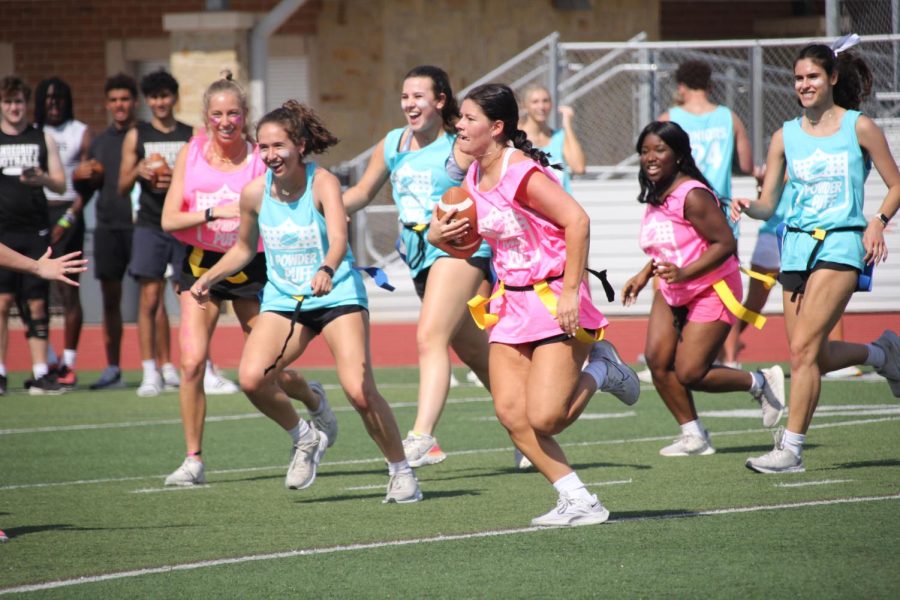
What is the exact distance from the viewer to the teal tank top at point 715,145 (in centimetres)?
1253

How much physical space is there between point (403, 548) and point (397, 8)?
53.4ft

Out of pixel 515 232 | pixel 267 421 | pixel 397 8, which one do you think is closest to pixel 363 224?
pixel 397 8

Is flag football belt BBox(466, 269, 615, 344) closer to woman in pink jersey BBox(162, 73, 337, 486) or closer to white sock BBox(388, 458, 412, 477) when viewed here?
white sock BBox(388, 458, 412, 477)

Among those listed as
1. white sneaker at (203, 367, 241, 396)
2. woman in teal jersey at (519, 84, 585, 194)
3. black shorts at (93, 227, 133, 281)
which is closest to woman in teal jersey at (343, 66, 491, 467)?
woman in teal jersey at (519, 84, 585, 194)

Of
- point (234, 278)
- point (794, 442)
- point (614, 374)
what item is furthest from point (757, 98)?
point (614, 374)

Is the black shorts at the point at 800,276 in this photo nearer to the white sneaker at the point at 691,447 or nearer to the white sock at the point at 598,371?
the white sneaker at the point at 691,447

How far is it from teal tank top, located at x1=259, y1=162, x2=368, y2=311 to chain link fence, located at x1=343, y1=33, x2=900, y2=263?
364 inches

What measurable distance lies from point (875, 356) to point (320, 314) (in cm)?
335

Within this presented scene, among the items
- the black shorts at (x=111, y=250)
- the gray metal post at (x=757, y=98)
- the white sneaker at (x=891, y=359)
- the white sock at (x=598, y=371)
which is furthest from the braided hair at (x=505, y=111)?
the gray metal post at (x=757, y=98)

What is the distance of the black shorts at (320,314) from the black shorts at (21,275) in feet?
20.4

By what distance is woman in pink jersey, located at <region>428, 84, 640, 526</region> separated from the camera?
657 cm

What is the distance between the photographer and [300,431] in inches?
325

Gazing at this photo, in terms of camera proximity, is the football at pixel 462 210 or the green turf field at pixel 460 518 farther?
the football at pixel 462 210

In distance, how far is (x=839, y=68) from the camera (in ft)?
27.5
